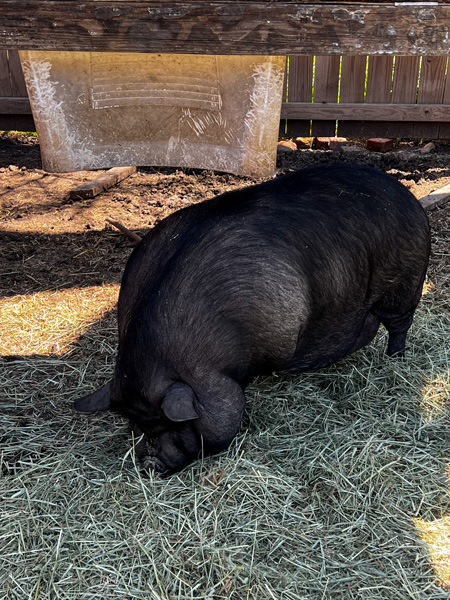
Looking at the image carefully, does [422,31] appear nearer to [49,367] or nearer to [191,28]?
[191,28]

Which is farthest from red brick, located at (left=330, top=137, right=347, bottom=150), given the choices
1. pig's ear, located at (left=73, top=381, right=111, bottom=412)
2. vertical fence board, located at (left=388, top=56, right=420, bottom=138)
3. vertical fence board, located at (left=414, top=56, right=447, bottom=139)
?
pig's ear, located at (left=73, top=381, right=111, bottom=412)

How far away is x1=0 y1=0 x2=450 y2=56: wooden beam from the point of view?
3301mm

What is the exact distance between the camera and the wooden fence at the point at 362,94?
24.6 ft

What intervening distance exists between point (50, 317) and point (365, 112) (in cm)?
486

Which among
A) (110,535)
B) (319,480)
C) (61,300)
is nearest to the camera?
(110,535)

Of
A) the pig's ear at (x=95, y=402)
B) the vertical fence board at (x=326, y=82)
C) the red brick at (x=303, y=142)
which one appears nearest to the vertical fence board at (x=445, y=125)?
the vertical fence board at (x=326, y=82)

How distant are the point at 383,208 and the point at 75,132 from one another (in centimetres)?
300

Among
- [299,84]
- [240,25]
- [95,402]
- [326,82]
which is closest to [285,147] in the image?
[299,84]

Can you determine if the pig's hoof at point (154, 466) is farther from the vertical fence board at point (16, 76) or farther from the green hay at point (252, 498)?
the vertical fence board at point (16, 76)

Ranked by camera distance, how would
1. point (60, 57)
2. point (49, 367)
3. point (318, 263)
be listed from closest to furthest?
point (318, 263) < point (49, 367) < point (60, 57)

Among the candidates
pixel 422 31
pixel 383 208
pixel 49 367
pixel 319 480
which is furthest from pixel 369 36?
pixel 49 367

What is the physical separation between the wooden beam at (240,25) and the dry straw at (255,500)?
1.74m

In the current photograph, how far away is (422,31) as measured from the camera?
11.0ft

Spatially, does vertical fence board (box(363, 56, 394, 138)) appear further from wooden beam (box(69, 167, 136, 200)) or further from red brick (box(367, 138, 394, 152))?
wooden beam (box(69, 167, 136, 200))
